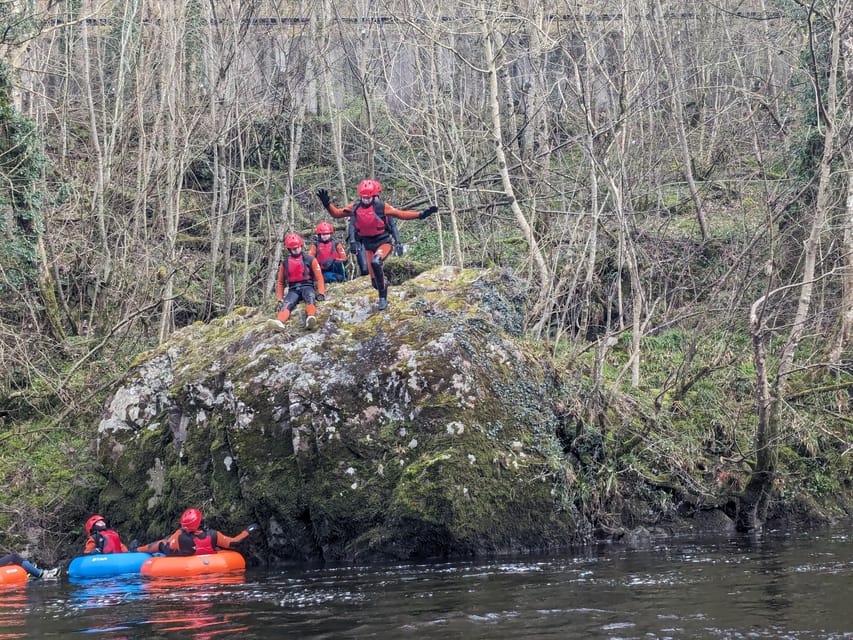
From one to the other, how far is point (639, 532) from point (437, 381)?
3410 millimetres

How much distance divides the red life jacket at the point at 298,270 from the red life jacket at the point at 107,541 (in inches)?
163

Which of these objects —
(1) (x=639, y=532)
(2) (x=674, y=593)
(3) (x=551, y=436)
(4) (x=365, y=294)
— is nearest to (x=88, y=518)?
(4) (x=365, y=294)

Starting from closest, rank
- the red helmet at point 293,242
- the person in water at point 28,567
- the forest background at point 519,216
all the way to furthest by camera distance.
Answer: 1. the person in water at point 28,567
2. the red helmet at point 293,242
3. the forest background at point 519,216

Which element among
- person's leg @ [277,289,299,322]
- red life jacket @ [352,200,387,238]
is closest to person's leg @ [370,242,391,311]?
red life jacket @ [352,200,387,238]

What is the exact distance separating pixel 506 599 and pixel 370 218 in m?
5.85

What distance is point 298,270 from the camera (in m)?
12.4

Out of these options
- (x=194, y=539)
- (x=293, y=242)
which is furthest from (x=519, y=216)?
(x=194, y=539)

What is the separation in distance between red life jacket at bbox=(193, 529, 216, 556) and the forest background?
2788 millimetres

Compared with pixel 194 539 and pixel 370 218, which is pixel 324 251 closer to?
pixel 370 218

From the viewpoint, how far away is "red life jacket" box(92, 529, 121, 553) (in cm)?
1161

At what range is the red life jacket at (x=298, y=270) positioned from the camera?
12.4m

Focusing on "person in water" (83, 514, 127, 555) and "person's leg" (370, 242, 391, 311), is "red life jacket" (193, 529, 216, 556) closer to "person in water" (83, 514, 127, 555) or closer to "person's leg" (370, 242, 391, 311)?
"person in water" (83, 514, 127, 555)

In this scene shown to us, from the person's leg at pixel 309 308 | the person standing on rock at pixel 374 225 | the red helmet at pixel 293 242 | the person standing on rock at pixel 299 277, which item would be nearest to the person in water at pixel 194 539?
the person's leg at pixel 309 308

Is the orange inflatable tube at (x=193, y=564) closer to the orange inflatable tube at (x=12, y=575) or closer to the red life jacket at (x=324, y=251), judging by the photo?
the orange inflatable tube at (x=12, y=575)
